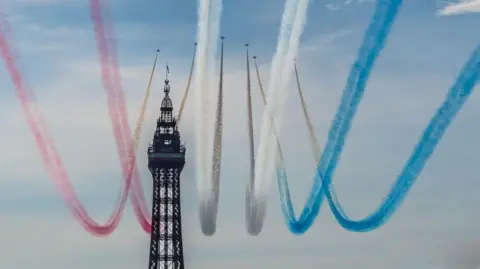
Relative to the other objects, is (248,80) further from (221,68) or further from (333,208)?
(333,208)

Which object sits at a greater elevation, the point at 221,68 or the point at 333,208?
the point at 221,68

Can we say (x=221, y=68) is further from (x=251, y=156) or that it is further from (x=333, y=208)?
(x=333, y=208)

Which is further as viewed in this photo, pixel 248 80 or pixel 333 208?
pixel 248 80

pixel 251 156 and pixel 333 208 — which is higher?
pixel 251 156

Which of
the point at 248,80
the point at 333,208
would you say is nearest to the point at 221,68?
the point at 248,80

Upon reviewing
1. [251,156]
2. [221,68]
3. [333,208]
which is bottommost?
[333,208]

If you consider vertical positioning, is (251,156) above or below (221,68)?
below
